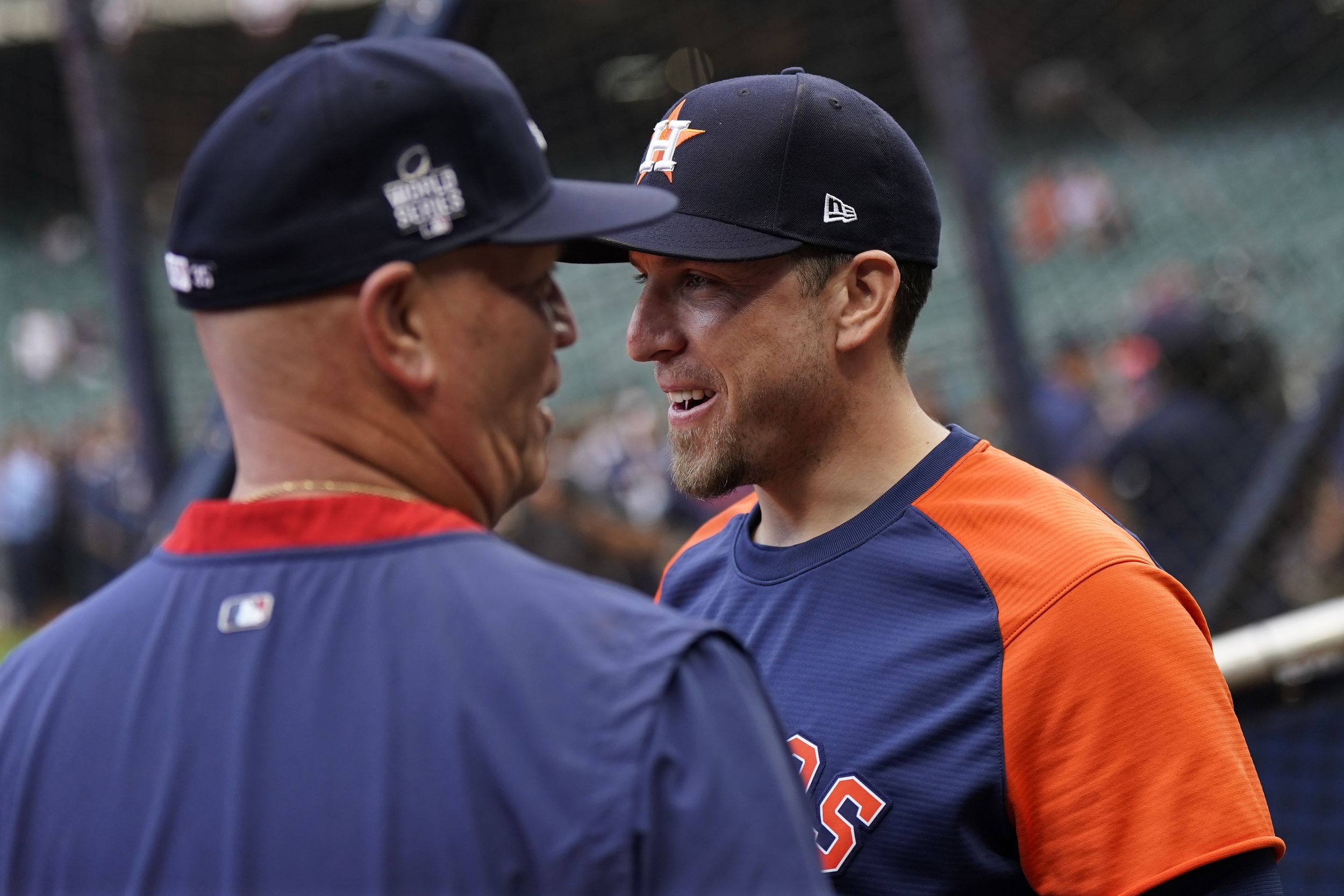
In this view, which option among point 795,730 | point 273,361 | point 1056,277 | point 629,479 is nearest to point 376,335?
point 273,361

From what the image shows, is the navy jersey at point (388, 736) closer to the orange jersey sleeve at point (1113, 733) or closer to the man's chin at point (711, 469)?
the orange jersey sleeve at point (1113, 733)

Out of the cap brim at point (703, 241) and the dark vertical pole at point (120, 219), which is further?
the dark vertical pole at point (120, 219)

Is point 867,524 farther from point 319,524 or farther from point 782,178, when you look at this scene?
point 319,524

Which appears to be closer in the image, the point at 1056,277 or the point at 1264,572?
the point at 1264,572

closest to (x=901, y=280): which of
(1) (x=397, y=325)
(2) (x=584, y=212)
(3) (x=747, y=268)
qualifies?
(3) (x=747, y=268)

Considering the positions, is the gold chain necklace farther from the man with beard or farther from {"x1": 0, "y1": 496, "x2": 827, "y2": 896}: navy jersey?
the man with beard

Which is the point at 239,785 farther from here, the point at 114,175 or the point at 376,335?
the point at 114,175

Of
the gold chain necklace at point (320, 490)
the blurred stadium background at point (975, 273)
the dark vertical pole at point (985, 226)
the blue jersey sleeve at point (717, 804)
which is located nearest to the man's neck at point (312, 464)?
the gold chain necklace at point (320, 490)

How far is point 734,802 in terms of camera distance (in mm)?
950

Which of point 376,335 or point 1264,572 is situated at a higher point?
point 376,335

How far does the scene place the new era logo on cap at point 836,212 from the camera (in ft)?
5.74

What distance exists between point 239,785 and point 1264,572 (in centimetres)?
286

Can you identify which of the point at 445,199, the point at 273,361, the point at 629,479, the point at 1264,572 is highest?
the point at 445,199

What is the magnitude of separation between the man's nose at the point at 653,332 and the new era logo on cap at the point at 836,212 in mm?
266
